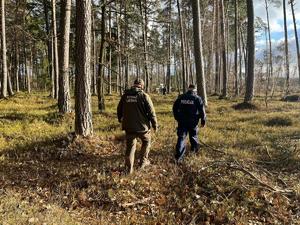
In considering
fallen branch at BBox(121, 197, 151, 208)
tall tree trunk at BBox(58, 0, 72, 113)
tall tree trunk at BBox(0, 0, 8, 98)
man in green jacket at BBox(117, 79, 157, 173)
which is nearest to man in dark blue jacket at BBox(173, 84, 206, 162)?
man in green jacket at BBox(117, 79, 157, 173)

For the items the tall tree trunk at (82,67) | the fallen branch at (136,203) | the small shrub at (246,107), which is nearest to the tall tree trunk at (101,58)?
the tall tree trunk at (82,67)

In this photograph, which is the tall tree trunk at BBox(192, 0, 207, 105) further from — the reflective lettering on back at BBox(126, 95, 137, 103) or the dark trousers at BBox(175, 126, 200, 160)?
the reflective lettering on back at BBox(126, 95, 137, 103)

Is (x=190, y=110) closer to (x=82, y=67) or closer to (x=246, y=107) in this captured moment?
(x=82, y=67)

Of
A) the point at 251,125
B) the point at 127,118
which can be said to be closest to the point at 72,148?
the point at 127,118

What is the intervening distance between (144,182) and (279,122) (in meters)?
9.59

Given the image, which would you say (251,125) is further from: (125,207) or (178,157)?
(125,207)

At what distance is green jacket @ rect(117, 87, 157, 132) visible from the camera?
28.4ft

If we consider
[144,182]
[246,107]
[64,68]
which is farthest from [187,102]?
[246,107]

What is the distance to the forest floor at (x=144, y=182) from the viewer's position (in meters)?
7.09

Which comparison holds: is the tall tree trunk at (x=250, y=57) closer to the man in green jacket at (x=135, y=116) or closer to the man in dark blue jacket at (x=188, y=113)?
the man in dark blue jacket at (x=188, y=113)

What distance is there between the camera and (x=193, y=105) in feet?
32.0

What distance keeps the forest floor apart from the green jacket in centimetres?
110

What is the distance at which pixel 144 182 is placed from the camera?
832 centimetres

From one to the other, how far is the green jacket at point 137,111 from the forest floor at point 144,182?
43.3 inches
